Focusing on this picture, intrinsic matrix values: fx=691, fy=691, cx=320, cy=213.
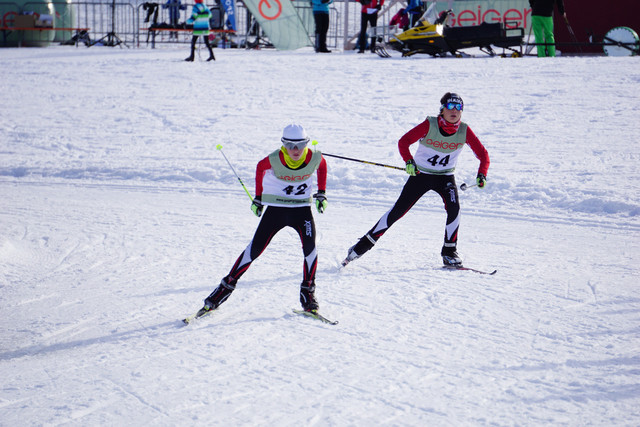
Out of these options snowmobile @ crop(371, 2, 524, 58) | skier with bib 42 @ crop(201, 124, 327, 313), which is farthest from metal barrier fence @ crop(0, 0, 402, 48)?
skier with bib 42 @ crop(201, 124, 327, 313)

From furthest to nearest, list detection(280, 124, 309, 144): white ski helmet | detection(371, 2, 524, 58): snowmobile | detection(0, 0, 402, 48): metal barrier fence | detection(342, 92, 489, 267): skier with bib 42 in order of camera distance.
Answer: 1. detection(0, 0, 402, 48): metal barrier fence
2. detection(371, 2, 524, 58): snowmobile
3. detection(342, 92, 489, 267): skier with bib 42
4. detection(280, 124, 309, 144): white ski helmet

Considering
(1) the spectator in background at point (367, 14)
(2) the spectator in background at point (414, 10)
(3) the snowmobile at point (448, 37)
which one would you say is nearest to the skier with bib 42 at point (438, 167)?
(3) the snowmobile at point (448, 37)

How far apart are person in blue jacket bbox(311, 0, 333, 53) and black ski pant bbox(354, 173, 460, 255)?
503 inches

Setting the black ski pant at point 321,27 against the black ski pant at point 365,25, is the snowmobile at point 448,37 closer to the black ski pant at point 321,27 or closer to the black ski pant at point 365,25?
the black ski pant at point 365,25

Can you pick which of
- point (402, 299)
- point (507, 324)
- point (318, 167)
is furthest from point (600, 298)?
point (318, 167)

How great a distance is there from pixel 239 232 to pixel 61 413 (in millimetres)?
4623

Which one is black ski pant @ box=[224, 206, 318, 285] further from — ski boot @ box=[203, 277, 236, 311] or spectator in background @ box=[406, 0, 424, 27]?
spectator in background @ box=[406, 0, 424, 27]

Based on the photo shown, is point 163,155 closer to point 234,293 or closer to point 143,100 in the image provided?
point 143,100

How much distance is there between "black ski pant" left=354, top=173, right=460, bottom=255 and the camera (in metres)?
7.26

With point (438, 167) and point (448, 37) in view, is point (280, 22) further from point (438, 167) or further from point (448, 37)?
point (438, 167)

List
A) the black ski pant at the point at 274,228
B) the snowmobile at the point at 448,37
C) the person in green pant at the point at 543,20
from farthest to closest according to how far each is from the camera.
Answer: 1. the snowmobile at the point at 448,37
2. the person in green pant at the point at 543,20
3. the black ski pant at the point at 274,228

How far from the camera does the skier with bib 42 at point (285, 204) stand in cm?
561

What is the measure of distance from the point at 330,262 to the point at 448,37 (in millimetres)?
12135

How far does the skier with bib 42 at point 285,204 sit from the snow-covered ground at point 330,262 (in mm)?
263
